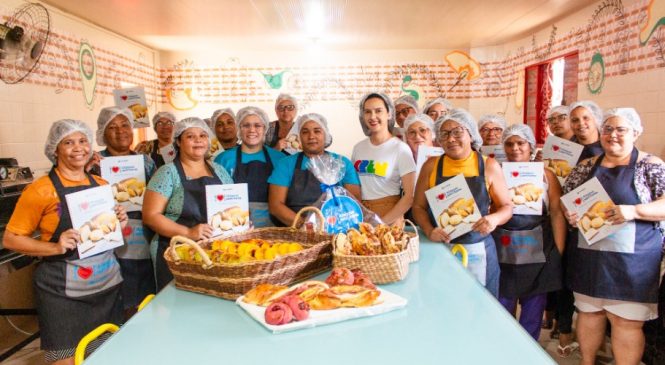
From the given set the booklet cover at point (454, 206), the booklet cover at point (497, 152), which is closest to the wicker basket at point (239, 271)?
the booklet cover at point (454, 206)

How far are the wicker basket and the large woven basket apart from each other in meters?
0.12

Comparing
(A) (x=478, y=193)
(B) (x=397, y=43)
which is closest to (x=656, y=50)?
(A) (x=478, y=193)

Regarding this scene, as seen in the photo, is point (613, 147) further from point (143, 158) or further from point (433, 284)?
point (143, 158)

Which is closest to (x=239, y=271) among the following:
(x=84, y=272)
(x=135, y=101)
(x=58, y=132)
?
(x=84, y=272)

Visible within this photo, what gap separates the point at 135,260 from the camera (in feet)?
9.34

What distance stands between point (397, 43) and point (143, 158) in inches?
205

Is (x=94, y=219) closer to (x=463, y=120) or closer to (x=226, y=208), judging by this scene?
(x=226, y=208)

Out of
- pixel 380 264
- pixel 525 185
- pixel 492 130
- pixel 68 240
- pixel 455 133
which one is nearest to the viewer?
pixel 380 264

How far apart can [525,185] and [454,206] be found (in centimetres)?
58

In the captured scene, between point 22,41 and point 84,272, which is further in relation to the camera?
point 22,41

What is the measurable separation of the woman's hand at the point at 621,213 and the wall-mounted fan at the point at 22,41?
4239 millimetres

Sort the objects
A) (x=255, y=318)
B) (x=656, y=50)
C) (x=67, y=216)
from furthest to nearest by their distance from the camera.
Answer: (x=656, y=50), (x=67, y=216), (x=255, y=318)

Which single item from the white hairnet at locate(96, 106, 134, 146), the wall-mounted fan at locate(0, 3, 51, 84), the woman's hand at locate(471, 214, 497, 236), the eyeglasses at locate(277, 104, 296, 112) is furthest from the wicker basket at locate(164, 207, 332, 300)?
the wall-mounted fan at locate(0, 3, 51, 84)

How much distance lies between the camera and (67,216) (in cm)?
224
